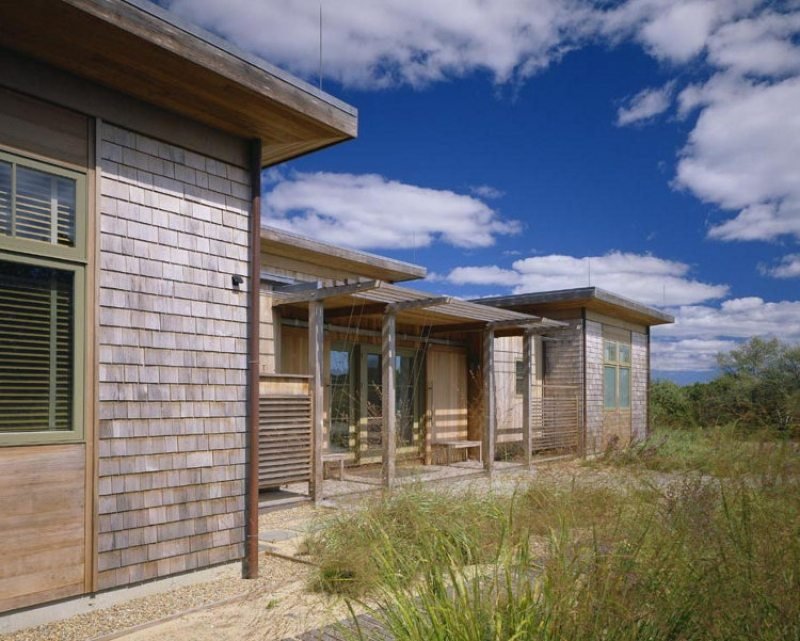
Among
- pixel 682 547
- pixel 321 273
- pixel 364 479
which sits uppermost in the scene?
pixel 321 273

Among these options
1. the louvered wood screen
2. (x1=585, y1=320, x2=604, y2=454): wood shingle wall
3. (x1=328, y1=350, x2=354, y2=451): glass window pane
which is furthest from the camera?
(x1=585, y1=320, x2=604, y2=454): wood shingle wall

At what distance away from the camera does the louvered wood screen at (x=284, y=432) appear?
6957mm

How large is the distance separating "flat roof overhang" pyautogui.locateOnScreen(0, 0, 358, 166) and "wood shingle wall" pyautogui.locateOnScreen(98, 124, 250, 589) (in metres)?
0.33

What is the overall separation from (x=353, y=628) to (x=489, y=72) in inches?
423

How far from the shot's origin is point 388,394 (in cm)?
823

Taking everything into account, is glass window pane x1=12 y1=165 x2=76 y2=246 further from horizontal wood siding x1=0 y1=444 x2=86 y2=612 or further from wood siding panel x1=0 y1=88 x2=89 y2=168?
horizontal wood siding x1=0 y1=444 x2=86 y2=612

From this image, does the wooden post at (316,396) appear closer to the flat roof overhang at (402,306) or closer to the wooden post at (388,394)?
the flat roof overhang at (402,306)

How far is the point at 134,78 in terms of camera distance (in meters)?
4.24

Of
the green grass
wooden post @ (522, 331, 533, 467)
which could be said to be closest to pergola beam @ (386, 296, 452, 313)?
wooden post @ (522, 331, 533, 467)

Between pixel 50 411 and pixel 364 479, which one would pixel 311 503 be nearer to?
pixel 364 479

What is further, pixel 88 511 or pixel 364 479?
pixel 364 479

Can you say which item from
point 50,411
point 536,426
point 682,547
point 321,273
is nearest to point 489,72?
point 321,273

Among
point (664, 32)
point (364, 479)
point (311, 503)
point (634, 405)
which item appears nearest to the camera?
point (664, 32)

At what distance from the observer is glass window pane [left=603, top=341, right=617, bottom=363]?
14.1 meters
